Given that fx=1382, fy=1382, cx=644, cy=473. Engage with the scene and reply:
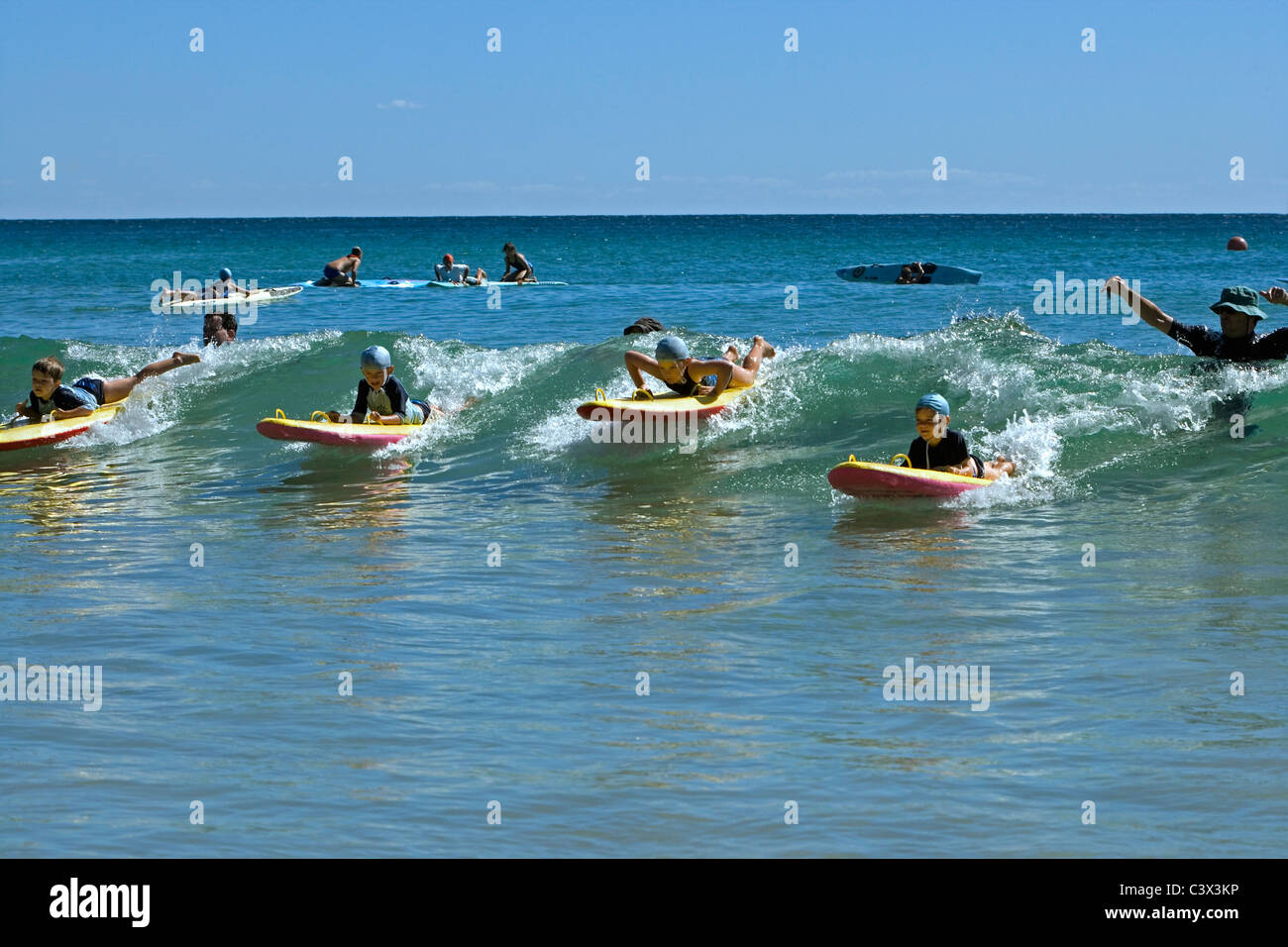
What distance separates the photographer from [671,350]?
13.8m

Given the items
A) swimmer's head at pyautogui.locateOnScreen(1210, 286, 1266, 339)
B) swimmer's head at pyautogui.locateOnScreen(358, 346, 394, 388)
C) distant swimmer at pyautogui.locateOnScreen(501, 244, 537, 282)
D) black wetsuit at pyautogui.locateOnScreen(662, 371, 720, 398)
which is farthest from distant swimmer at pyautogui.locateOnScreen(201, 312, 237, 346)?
distant swimmer at pyautogui.locateOnScreen(501, 244, 537, 282)

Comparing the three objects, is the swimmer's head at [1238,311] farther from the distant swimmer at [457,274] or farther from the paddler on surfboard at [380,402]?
the distant swimmer at [457,274]

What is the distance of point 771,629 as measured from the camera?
7.37 m

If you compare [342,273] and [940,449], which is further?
[342,273]

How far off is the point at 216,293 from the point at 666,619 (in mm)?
26920

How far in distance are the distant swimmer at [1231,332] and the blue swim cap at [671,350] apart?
418 centimetres

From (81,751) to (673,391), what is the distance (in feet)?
30.6

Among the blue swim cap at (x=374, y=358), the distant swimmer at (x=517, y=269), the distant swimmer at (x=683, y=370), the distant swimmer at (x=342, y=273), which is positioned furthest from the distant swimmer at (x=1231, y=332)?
the distant swimmer at (x=342, y=273)

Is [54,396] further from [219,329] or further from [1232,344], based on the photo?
[1232,344]

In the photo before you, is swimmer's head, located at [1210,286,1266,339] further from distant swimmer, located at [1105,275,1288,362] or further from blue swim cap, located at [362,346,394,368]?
blue swim cap, located at [362,346,394,368]

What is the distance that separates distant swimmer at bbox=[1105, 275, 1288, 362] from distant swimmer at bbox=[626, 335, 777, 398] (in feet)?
12.6

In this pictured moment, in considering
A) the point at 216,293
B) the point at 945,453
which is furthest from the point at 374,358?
the point at 216,293

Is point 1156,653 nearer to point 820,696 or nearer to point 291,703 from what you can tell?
point 820,696
